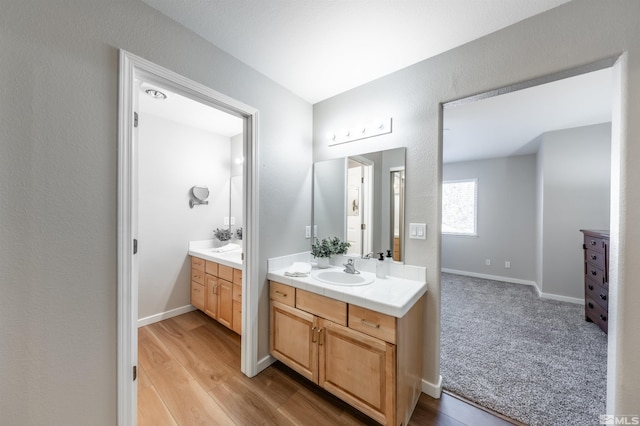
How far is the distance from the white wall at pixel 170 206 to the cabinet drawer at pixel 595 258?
15.6 feet

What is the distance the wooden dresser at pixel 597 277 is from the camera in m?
2.49

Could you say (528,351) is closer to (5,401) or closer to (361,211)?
(361,211)

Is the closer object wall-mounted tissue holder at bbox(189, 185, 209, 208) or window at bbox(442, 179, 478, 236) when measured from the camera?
wall-mounted tissue holder at bbox(189, 185, 209, 208)

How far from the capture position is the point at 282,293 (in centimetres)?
195

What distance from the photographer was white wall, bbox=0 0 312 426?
99 cm

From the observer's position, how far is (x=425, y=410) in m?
1.61

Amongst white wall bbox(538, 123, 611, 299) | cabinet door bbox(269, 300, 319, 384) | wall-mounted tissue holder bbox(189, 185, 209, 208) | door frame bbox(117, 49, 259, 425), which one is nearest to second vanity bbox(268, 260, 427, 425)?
cabinet door bbox(269, 300, 319, 384)

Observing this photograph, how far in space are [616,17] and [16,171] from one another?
2945 millimetres

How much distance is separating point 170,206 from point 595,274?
525 cm

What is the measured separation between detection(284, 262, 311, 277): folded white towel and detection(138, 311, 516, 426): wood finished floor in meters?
0.85

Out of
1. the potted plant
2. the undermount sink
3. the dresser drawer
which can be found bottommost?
the dresser drawer

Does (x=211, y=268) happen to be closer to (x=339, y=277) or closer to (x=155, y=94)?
(x=339, y=277)

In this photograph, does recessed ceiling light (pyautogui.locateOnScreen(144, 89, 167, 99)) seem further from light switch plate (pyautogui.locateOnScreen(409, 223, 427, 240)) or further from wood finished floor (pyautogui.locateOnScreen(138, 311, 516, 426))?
light switch plate (pyautogui.locateOnScreen(409, 223, 427, 240))

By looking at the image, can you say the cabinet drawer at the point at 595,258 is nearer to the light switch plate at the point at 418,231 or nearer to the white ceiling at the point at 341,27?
the light switch plate at the point at 418,231
